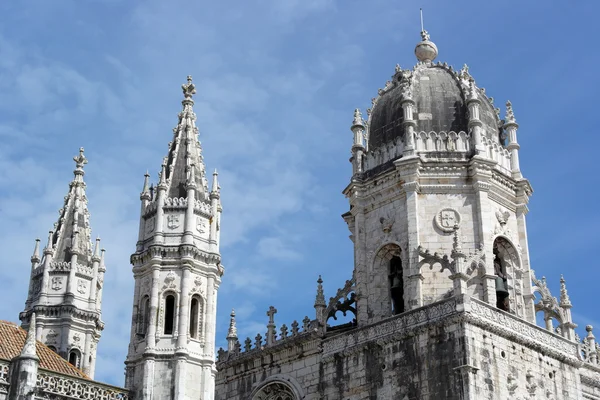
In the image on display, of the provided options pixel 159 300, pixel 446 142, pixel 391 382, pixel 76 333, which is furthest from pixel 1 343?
pixel 446 142

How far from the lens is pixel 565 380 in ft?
116

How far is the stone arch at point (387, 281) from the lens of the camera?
3584 centimetres

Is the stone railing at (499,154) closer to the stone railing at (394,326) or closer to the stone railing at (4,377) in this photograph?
the stone railing at (394,326)

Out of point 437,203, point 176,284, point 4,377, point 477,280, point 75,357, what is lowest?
point 4,377

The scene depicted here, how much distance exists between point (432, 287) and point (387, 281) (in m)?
1.88

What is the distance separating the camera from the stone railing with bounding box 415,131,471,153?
123 ft

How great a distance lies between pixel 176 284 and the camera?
28.7 meters

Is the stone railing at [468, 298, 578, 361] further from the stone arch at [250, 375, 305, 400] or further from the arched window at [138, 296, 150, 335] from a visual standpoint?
the arched window at [138, 296, 150, 335]

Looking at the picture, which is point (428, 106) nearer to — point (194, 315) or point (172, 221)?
point (172, 221)

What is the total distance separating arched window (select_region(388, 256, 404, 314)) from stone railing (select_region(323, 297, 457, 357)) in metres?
1.29

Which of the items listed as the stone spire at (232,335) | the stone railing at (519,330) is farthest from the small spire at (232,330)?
the stone railing at (519,330)

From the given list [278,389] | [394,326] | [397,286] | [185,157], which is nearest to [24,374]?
[185,157]

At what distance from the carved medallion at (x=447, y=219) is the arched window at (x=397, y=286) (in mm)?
1930

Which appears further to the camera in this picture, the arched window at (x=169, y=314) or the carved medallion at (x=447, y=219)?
the carved medallion at (x=447, y=219)
